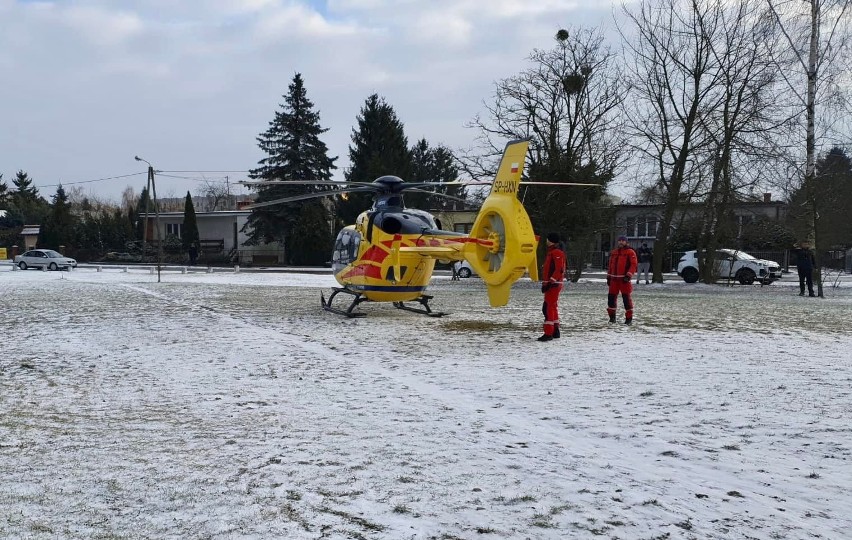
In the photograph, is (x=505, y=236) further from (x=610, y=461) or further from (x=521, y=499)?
(x=521, y=499)

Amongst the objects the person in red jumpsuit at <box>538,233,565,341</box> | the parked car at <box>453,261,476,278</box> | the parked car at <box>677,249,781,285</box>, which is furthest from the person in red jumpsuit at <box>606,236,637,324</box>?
the parked car at <box>453,261,476,278</box>

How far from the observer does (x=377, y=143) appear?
183 ft

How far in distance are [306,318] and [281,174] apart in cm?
4038

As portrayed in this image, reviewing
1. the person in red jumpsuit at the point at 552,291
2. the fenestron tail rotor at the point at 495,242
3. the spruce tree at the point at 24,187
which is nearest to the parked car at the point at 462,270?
the fenestron tail rotor at the point at 495,242

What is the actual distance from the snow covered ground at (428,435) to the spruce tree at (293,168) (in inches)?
1623

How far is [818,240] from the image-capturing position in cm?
2447

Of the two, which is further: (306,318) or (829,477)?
(306,318)

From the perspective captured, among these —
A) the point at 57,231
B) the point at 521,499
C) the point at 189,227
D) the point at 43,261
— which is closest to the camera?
the point at 521,499

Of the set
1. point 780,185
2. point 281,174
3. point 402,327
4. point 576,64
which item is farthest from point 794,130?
point 281,174

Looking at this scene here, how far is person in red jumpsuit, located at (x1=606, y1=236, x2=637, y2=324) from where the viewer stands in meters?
14.2

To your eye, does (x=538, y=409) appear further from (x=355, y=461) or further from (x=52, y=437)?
(x=52, y=437)

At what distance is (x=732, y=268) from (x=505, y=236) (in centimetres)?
2322

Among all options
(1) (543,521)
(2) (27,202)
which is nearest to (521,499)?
(1) (543,521)

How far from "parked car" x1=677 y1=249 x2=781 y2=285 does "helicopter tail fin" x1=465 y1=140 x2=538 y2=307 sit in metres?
21.7
